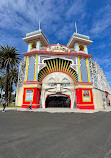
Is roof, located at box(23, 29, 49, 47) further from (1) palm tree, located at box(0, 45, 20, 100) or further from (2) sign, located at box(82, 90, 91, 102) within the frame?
(2) sign, located at box(82, 90, 91, 102)

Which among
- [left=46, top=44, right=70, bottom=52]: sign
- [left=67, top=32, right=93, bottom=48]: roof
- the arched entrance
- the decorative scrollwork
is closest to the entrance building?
[left=46, top=44, right=70, bottom=52]: sign

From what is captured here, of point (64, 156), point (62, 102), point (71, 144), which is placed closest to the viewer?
point (64, 156)

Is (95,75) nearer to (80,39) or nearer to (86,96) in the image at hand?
(86,96)

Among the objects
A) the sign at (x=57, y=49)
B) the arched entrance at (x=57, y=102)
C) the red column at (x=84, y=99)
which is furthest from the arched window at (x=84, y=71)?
the arched entrance at (x=57, y=102)

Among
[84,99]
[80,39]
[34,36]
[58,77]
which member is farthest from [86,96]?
[34,36]

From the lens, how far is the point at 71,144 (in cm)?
291

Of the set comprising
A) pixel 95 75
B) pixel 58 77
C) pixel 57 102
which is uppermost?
pixel 95 75

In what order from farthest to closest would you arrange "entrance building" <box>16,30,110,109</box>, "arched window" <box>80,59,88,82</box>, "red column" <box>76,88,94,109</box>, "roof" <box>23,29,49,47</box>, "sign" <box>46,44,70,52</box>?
"roof" <box>23,29,49,47</box> < "sign" <box>46,44,70,52</box> < "arched window" <box>80,59,88,82</box> < "entrance building" <box>16,30,110,109</box> < "red column" <box>76,88,94,109</box>

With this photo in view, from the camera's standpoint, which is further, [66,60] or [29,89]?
[66,60]

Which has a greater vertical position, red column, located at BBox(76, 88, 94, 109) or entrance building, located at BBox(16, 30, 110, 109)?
entrance building, located at BBox(16, 30, 110, 109)

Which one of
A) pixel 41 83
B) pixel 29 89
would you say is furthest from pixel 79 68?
pixel 29 89

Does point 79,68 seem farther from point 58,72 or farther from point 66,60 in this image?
point 58,72

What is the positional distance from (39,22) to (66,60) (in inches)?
657

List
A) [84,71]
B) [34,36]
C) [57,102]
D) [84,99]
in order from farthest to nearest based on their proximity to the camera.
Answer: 1. [57,102]
2. [34,36]
3. [84,71]
4. [84,99]
